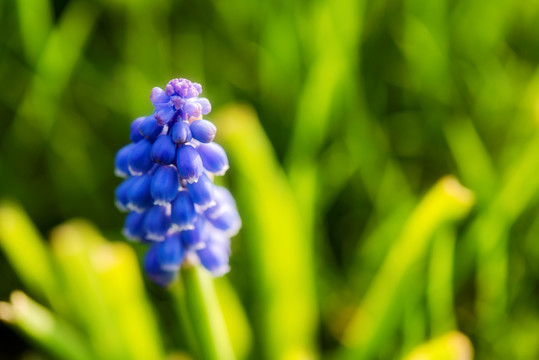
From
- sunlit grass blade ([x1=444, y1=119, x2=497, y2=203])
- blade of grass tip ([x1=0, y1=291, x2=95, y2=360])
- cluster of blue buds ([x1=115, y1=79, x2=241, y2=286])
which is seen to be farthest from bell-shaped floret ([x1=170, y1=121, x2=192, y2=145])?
sunlit grass blade ([x1=444, y1=119, x2=497, y2=203])

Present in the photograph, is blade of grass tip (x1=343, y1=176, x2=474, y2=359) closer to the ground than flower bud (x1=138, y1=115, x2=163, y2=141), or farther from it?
closer to the ground

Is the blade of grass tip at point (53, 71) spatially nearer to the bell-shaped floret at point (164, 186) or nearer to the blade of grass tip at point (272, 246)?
the blade of grass tip at point (272, 246)

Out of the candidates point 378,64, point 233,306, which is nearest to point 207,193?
point 233,306

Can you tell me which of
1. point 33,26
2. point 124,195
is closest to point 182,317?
point 124,195

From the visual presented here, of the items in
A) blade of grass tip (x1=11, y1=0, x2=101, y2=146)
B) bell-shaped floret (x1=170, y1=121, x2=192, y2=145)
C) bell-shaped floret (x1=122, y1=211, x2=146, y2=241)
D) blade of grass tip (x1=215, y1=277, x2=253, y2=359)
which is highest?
blade of grass tip (x1=11, y1=0, x2=101, y2=146)

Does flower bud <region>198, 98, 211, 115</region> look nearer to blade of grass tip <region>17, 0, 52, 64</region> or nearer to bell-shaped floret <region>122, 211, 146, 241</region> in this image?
bell-shaped floret <region>122, 211, 146, 241</region>

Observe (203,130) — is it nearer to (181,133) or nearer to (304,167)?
(181,133)
